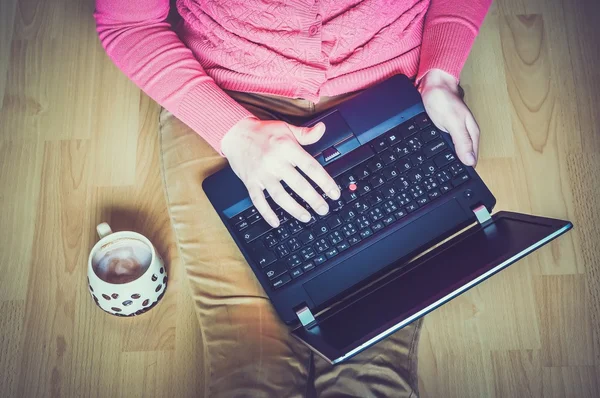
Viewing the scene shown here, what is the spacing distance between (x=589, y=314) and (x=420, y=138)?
54cm

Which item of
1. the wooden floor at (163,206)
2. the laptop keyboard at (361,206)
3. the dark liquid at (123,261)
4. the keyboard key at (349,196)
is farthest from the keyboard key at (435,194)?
the dark liquid at (123,261)

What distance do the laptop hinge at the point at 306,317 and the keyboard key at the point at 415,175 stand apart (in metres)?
0.23

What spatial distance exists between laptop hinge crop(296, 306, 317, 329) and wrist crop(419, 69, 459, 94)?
0.38 metres

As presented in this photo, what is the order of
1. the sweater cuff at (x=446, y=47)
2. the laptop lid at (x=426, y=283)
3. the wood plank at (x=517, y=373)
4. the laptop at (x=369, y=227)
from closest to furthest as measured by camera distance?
the laptop lid at (x=426, y=283)
the laptop at (x=369, y=227)
the sweater cuff at (x=446, y=47)
the wood plank at (x=517, y=373)

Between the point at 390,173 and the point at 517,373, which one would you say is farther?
the point at 517,373

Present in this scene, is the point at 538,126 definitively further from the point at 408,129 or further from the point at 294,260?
the point at 294,260

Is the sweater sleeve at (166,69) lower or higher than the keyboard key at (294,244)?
higher

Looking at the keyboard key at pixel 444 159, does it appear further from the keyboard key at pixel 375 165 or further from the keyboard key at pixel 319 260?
the keyboard key at pixel 319 260

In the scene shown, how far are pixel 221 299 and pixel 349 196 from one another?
270 mm

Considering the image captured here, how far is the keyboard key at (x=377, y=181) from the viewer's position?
75 centimetres

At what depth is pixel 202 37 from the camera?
85cm

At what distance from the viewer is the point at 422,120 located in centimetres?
78

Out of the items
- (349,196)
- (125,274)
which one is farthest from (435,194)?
(125,274)

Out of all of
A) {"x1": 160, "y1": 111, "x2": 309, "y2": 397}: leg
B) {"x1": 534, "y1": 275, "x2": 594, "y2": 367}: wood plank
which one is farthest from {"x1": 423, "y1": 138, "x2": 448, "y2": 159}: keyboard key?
{"x1": 534, "y1": 275, "x2": 594, "y2": 367}: wood plank
